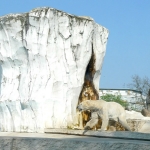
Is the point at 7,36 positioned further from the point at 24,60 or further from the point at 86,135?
the point at 86,135

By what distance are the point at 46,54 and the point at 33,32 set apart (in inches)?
21.0

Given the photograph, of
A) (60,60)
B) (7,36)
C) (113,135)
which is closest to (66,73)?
(60,60)

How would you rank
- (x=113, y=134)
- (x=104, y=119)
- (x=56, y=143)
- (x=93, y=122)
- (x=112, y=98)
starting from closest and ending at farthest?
(x=56, y=143)
(x=113, y=134)
(x=104, y=119)
(x=93, y=122)
(x=112, y=98)

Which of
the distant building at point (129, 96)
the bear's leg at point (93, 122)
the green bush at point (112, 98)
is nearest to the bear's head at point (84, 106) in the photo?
the bear's leg at point (93, 122)

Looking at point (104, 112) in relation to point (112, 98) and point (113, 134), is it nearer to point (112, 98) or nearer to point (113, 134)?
point (113, 134)

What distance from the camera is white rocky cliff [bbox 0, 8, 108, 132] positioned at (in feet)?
29.8

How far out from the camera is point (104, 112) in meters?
8.77

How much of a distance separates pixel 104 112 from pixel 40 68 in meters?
1.63

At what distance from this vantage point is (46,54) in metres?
9.22

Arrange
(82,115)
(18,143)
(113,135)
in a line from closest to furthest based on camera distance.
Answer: (18,143) < (113,135) < (82,115)

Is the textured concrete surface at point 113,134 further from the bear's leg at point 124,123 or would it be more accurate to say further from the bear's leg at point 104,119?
the bear's leg at point 124,123

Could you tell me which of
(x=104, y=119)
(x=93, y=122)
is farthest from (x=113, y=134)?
(x=93, y=122)

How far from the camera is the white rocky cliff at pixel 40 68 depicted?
9.08 metres

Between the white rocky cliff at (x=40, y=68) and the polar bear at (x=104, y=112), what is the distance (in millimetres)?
587
